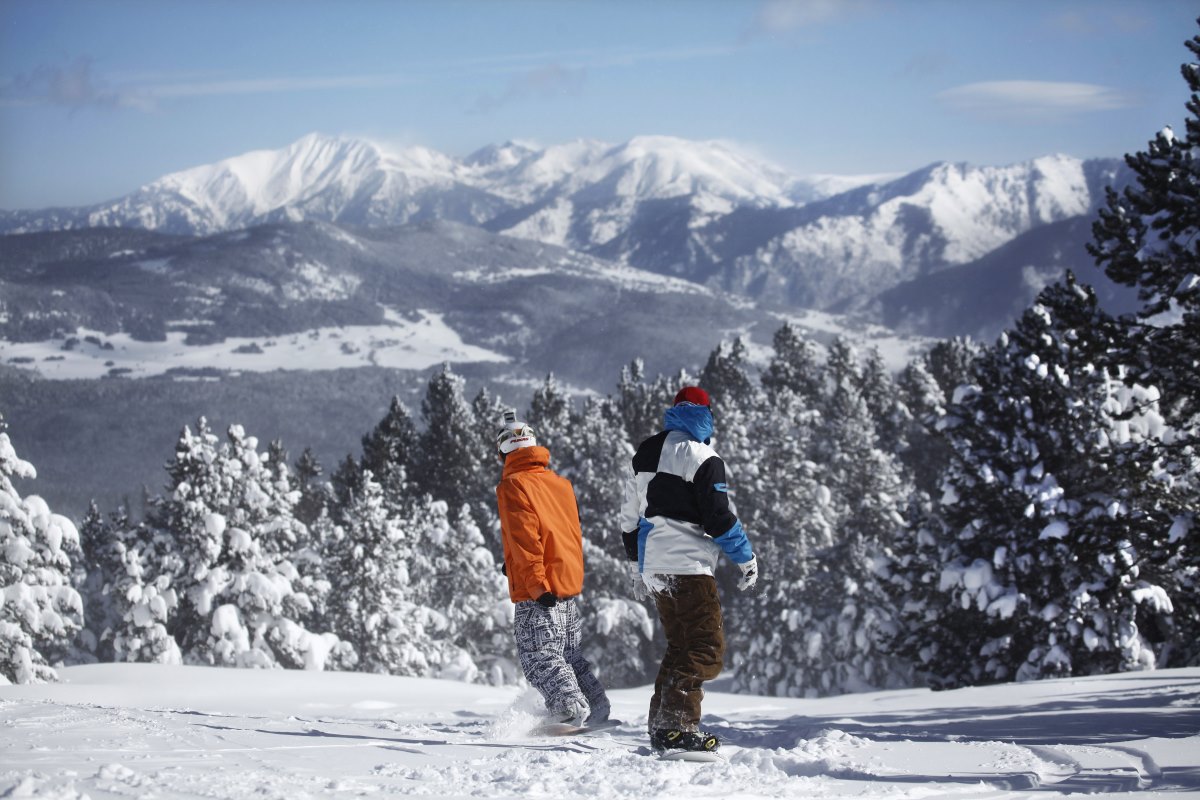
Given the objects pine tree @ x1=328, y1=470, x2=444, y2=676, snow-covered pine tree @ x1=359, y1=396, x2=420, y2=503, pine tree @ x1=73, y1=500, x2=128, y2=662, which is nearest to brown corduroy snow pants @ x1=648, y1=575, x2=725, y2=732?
pine tree @ x1=73, y1=500, x2=128, y2=662

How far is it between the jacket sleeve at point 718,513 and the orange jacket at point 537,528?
1.40 metres

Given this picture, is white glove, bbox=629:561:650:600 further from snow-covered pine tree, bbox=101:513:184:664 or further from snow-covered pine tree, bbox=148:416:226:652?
snow-covered pine tree, bbox=148:416:226:652

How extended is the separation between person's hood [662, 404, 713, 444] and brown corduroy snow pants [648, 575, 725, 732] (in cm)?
100

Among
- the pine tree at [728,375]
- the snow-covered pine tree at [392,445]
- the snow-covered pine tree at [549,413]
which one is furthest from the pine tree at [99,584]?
the pine tree at [728,375]

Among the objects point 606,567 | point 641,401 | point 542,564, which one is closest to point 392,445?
point 641,401

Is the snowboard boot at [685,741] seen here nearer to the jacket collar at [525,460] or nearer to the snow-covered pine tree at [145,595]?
the jacket collar at [525,460]

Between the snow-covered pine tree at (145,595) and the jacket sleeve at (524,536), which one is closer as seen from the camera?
the jacket sleeve at (524,536)

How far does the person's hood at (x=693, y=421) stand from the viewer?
7.41 meters

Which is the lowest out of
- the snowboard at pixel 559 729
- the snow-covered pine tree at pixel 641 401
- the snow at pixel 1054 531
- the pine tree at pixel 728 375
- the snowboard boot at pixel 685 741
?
the snowboard at pixel 559 729

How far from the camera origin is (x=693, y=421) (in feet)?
24.4

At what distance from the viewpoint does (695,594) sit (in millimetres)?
7457

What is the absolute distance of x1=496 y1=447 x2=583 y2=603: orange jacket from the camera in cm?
836

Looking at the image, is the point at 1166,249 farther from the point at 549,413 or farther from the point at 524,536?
the point at 549,413

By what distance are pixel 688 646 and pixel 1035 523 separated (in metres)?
17.0
